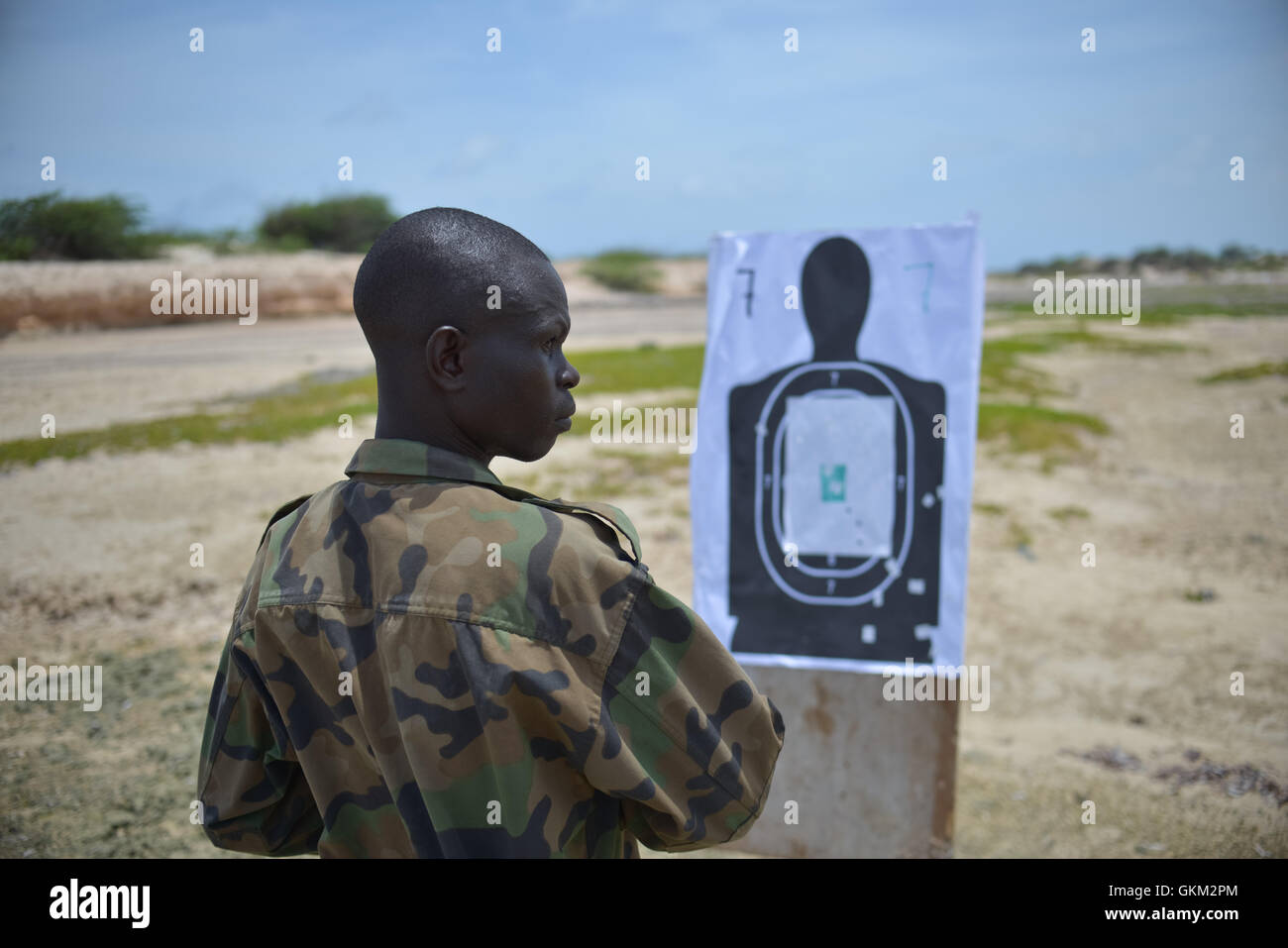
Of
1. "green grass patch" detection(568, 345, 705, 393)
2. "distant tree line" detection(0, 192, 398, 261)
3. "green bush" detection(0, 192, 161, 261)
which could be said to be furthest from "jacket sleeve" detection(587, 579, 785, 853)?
"green grass patch" detection(568, 345, 705, 393)

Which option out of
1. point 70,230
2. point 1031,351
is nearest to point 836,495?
point 70,230

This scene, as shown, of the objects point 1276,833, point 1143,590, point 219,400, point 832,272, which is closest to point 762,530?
point 832,272

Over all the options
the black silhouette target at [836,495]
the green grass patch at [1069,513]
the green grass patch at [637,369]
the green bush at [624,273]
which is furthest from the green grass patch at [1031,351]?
the green bush at [624,273]

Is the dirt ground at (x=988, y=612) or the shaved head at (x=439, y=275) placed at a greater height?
the shaved head at (x=439, y=275)

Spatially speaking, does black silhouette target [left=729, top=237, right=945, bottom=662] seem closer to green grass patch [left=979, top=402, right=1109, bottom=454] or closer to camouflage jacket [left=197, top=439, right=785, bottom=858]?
camouflage jacket [left=197, top=439, right=785, bottom=858]

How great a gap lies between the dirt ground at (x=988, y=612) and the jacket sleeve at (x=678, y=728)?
244 centimetres

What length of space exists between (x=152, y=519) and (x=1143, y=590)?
6.54 metres

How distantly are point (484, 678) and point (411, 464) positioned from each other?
0.26 metres

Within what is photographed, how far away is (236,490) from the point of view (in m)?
7.45

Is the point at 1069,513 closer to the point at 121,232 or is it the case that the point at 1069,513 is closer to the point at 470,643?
the point at 470,643

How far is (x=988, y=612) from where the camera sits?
18.0 feet

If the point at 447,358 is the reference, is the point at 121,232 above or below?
above

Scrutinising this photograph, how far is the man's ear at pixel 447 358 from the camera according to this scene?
110 cm

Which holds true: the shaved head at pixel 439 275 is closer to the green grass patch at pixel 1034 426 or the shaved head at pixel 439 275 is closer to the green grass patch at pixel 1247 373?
the green grass patch at pixel 1034 426
